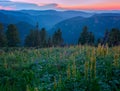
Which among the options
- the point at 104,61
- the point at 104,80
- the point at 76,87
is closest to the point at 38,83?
the point at 76,87

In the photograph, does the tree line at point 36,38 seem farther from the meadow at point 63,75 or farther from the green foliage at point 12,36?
the meadow at point 63,75

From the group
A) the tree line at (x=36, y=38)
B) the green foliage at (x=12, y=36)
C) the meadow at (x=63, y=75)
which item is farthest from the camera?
the green foliage at (x=12, y=36)

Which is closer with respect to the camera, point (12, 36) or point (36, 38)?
point (12, 36)

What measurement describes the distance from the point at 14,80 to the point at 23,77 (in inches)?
14.3

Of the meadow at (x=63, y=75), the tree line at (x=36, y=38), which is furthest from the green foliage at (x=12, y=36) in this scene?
the meadow at (x=63, y=75)

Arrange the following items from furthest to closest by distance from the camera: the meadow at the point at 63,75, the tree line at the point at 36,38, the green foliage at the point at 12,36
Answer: the green foliage at the point at 12,36 → the tree line at the point at 36,38 → the meadow at the point at 63,75

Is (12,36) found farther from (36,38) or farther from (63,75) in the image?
(63,75)

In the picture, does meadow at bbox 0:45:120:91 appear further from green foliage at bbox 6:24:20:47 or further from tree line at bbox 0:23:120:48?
green foliage at bbox 6:24:20:47

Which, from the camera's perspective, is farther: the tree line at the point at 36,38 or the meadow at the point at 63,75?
the tree line at the point at 36,38

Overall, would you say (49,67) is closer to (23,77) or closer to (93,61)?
(23,77)

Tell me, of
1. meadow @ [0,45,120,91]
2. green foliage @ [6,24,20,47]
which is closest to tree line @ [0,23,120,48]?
green foliage @ [6,24,20,47]

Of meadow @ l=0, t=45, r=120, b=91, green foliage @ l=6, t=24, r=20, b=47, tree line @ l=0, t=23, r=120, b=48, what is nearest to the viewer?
meadow @ l=0, t=45, r=120, b=91

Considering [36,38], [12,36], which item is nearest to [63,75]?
[12,36]

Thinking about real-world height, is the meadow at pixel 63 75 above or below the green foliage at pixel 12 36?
above
